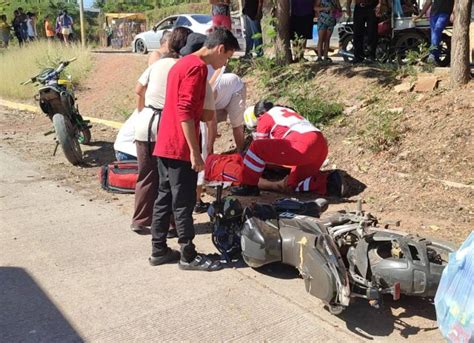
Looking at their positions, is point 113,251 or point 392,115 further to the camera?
point 392,115

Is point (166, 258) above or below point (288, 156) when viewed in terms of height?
below

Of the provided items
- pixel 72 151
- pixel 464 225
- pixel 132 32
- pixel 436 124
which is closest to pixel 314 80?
pixel 436 124

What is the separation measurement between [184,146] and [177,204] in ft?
1.43

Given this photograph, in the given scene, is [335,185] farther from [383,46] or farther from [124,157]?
[383,46]

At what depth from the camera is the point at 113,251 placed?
448 centimetres

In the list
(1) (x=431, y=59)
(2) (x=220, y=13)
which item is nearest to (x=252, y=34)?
(2) (x=220, y=13)

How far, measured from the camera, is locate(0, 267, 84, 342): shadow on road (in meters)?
3.19

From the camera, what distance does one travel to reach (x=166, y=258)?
13.8 feet

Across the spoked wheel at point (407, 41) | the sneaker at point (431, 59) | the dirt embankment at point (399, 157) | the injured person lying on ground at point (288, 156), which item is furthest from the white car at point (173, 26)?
the injured person lying on ground at point (288, 156)

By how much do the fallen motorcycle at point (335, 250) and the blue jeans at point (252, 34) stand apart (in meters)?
6.64

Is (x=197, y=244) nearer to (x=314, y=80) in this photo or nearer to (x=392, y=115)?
(x=392, y=115)

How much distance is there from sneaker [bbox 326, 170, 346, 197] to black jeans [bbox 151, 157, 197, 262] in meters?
2.05

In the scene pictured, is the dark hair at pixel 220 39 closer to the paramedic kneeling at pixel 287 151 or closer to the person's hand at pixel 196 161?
the person's hand at pixel 196 161

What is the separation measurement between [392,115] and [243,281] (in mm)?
3649
